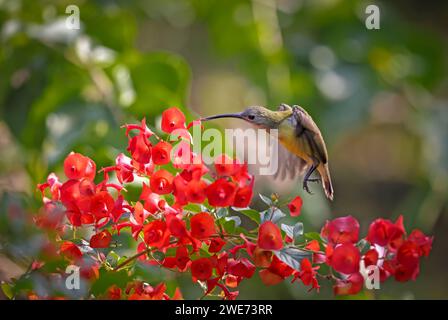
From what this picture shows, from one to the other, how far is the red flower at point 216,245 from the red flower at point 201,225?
33mm

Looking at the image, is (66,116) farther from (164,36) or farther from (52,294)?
(164,36)

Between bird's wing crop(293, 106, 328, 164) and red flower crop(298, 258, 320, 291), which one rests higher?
bird's wing crop(293, 106, 328, 164)

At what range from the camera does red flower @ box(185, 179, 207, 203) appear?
0.82 m

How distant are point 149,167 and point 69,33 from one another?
92 centimetres

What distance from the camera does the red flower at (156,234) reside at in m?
0.84

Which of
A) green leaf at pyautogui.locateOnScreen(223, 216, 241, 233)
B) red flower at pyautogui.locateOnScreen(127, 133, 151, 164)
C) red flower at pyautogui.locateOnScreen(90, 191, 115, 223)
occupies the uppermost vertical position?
red flower at pyautogui.locateOnScreen(127, 133, 151, 164)

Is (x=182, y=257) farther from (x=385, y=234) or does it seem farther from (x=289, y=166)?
(x=289, y=166)

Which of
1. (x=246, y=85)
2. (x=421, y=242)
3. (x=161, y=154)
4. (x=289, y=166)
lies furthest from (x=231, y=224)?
(x=246, y=85)

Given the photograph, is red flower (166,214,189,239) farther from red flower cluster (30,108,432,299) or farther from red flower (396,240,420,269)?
red flower (396,240,420,269)

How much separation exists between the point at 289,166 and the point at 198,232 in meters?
0.45

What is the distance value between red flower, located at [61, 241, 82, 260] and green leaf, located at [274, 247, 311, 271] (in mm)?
231

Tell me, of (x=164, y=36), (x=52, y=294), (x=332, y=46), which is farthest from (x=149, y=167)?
(x=164, y=36)

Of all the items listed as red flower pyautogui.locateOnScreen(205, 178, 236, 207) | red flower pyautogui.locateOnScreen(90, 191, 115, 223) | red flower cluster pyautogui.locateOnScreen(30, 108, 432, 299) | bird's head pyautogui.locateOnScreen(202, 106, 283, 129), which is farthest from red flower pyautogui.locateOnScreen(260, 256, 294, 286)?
bird's head pyautogui.locateOnScreen(202, 106, 283, 129)

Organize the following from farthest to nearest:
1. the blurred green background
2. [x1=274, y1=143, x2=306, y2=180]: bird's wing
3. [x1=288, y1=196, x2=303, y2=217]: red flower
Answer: the blurred green background
[x1=274, y1=143, x2=306, y2=180]: bird's wing
[x1=288, y1=196, x2=303, y2=217]: red flower
